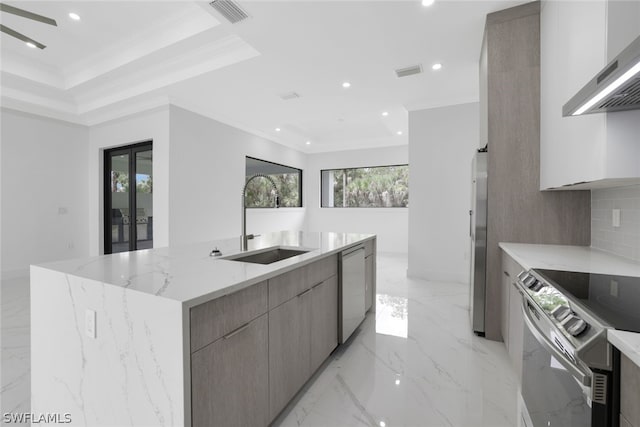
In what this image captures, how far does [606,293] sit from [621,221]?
1.13 meters

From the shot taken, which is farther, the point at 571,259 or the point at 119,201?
the point at 119,201

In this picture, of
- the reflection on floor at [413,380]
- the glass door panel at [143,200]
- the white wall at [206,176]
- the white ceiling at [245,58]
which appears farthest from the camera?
the glass door panel at [143,200]

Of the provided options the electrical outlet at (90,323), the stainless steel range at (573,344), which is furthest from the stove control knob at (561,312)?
the electrical outlet at (90,323)

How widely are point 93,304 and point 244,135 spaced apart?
16.1 ft

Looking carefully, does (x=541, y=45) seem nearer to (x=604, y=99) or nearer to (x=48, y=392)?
(x=604, y=99)

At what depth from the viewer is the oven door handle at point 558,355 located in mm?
758

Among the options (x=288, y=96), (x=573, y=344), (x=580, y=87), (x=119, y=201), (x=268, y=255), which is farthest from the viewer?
(x=119, y=201)

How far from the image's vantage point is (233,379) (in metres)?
1.15

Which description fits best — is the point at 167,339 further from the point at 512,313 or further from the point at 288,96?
the point at 288,96

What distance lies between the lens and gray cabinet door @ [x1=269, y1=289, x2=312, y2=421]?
1.39 m

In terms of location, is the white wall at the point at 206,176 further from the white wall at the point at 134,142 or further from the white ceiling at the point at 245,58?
the white ceiling at the point at 245,58

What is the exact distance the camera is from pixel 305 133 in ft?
22.5

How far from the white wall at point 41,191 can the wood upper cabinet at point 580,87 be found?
21.8ft

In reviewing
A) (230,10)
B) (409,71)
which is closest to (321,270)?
(230,10)
